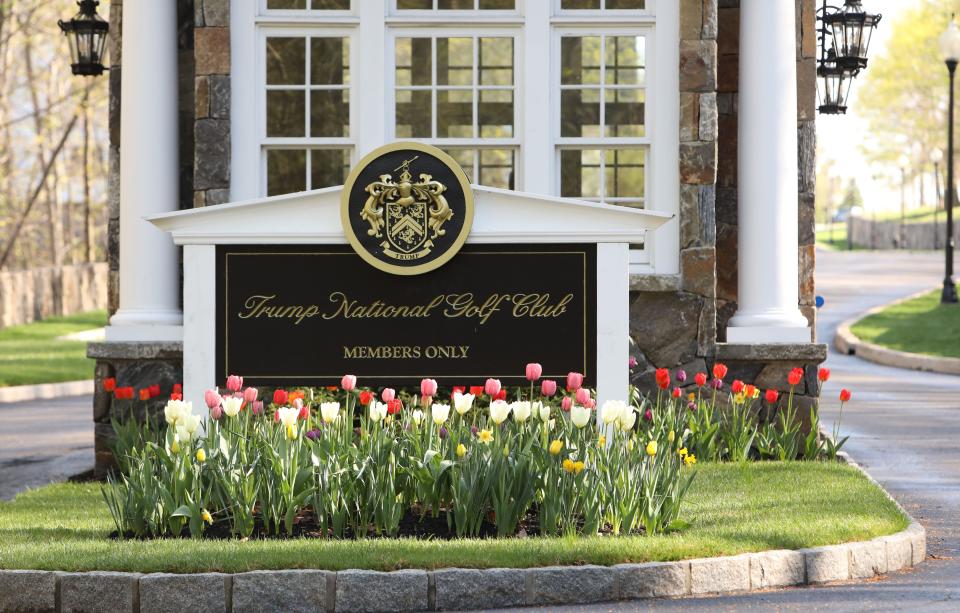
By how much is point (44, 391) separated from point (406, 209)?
50.4ft

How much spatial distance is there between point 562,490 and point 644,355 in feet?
14.5

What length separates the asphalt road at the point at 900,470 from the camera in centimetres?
726

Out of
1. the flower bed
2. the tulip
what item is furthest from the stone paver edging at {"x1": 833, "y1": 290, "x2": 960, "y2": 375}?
the tulip

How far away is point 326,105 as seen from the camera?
12445 mm

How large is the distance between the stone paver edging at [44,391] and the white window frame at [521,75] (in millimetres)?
11125

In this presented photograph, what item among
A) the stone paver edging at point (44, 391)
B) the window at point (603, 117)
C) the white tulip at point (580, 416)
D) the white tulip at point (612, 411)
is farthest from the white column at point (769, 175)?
the stone paver edging at point (44, 391)

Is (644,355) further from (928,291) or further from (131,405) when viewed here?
(928,291)

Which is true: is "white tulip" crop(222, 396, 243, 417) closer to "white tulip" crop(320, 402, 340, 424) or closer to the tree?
"white tulip" crop(320, 402, 340, 424)

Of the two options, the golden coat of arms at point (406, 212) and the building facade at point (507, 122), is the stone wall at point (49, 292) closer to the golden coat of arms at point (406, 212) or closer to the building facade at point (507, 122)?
the building facade at point (507, 122)

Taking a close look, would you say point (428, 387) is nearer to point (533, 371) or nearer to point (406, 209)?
point (533, 371)

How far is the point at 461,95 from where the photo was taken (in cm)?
1238

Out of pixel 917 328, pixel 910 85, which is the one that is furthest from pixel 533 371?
pixel 910 85

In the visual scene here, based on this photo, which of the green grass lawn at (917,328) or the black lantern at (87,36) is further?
the green grass lawn at (917,328)

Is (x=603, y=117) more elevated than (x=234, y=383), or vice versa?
(x=603, y=117)
